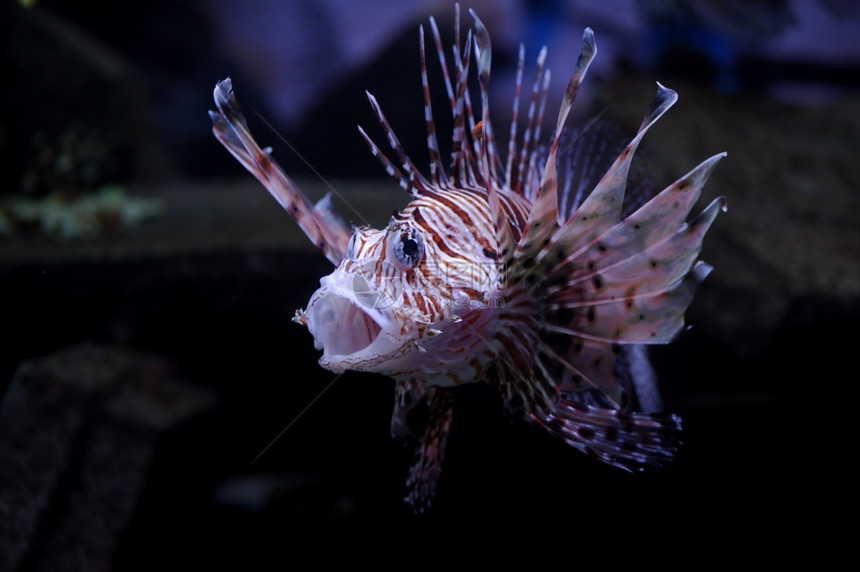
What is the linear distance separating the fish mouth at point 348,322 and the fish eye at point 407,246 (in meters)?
0.12

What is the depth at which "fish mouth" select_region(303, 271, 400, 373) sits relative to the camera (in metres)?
1.48

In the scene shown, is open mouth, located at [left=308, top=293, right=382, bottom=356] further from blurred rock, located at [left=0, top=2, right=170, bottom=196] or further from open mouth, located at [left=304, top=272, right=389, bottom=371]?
blurred rock, located at [left=0, top=2, right=170, bottom=196]

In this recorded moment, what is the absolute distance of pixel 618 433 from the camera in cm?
173

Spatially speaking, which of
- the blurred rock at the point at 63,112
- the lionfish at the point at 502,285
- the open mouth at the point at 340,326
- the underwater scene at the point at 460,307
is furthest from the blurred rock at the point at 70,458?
the blurred rock at the point at 63,112

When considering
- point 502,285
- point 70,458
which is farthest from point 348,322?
point 70,458

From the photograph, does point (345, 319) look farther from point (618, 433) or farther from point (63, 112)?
point (63, 112)

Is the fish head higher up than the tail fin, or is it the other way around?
the fish head

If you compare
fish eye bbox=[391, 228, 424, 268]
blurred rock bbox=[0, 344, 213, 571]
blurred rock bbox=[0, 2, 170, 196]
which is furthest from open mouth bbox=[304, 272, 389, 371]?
blurred rock bbox=[0, 2, 170, 196]

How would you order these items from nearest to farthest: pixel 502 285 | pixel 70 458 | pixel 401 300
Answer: pixel 401 300, pixel 502 285, pixel 70 458

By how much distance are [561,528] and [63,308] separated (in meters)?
3.31

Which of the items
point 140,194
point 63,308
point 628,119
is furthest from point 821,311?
point 140,194

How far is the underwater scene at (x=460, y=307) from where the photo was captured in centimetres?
168

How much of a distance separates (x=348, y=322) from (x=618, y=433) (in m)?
0.88

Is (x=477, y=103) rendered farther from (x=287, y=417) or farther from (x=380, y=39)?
(x=287, y=417)
